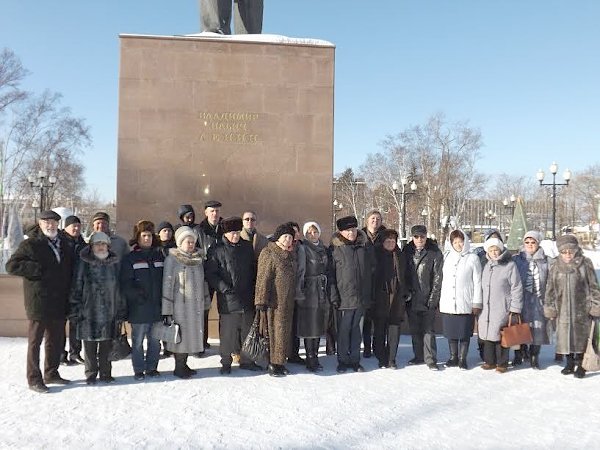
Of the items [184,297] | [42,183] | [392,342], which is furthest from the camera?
[42,183]

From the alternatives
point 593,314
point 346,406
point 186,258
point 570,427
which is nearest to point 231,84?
point 186,258

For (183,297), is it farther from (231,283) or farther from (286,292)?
(286,292)

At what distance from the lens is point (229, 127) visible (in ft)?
25.5

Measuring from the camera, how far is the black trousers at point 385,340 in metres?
5.78

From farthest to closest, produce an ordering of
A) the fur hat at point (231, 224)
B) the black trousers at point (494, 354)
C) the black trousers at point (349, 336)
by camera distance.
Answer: the black trousers at point (494, 354) < the black trousers at point (349, 336) < the fur hat at point (231, 224)

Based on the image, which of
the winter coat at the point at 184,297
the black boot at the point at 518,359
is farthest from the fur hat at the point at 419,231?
the winter coat at the point at 184,297

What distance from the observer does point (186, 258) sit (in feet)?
17.0

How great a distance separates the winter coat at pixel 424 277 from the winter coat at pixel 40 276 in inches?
144

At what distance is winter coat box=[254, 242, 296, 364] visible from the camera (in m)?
5.27

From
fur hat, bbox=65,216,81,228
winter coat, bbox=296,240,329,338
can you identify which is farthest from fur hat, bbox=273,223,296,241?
fur hat, bbox=65,216,81,228

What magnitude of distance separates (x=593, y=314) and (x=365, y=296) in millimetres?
2423

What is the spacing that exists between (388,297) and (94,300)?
3.13 m

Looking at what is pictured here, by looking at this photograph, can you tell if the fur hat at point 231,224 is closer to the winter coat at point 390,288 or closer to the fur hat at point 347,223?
the fur hat at point 347,223

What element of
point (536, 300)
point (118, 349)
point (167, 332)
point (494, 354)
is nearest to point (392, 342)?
point (494, 354)
